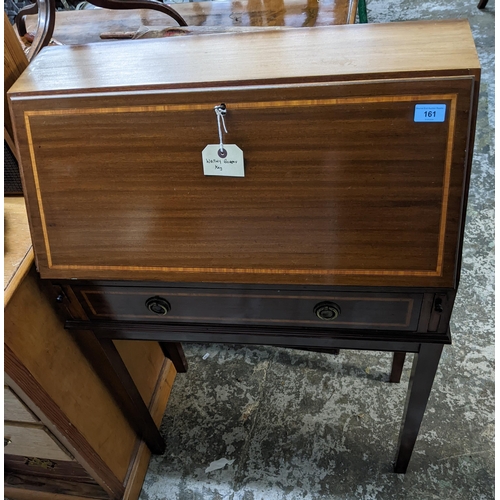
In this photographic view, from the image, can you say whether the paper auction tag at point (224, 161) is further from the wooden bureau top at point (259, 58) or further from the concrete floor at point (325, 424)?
the concrete floor at point (325, 424)

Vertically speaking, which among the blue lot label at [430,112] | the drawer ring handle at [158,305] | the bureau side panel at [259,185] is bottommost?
the drawer ring handle at [158,305]

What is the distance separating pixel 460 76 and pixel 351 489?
3.80ft

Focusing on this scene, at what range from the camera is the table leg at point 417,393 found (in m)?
0.98

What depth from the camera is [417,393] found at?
43.0 inches

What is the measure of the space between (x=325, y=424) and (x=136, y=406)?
23.3 inches

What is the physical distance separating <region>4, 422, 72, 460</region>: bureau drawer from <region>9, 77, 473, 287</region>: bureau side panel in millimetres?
434

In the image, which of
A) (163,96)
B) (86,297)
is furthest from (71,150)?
(86,297)

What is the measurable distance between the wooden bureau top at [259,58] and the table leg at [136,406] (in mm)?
589

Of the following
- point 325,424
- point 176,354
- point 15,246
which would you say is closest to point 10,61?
point 15,246

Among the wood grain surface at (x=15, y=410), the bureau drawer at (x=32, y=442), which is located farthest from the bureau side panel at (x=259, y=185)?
the bureau drawer at (x=32, y=442)

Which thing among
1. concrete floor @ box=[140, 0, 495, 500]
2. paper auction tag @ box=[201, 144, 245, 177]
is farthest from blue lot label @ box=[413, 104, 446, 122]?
concrete floor @ box=[140, 0, 495, 500]

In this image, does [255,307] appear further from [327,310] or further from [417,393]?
[417,393]

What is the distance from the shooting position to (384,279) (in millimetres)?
850

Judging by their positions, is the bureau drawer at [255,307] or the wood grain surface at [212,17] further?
the wood grain surface at [212,17]
